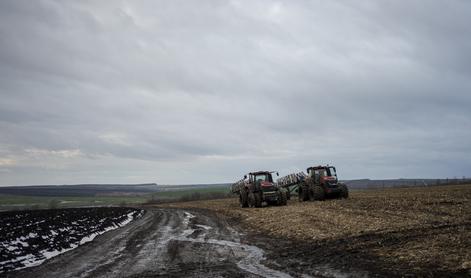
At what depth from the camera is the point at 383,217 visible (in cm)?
1802

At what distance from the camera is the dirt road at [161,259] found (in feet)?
35.4

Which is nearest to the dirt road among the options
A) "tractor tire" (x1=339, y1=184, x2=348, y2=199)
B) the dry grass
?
the dry grass

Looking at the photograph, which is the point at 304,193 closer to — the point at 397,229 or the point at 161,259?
the point at 397,229

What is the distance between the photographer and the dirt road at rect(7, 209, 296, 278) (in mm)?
10797

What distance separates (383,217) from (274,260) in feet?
26.1

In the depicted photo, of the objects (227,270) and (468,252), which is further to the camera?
(227,270)

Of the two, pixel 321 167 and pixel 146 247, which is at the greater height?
pixel 321 167

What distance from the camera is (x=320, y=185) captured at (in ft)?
105

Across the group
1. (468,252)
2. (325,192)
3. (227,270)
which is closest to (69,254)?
(227,270)

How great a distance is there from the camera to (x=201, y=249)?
48.2 ft

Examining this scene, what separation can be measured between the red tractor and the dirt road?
14.2m

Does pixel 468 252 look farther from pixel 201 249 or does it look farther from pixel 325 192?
pixel 325 192

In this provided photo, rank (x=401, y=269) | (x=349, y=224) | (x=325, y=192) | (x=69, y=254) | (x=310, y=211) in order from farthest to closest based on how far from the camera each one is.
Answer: (x=325, y=192) < (x=310, y=211) < (x=349, y=224) < (x=69, y=254) < (x=401, y=269)

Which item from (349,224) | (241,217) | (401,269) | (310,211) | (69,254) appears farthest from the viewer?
(241,217)
